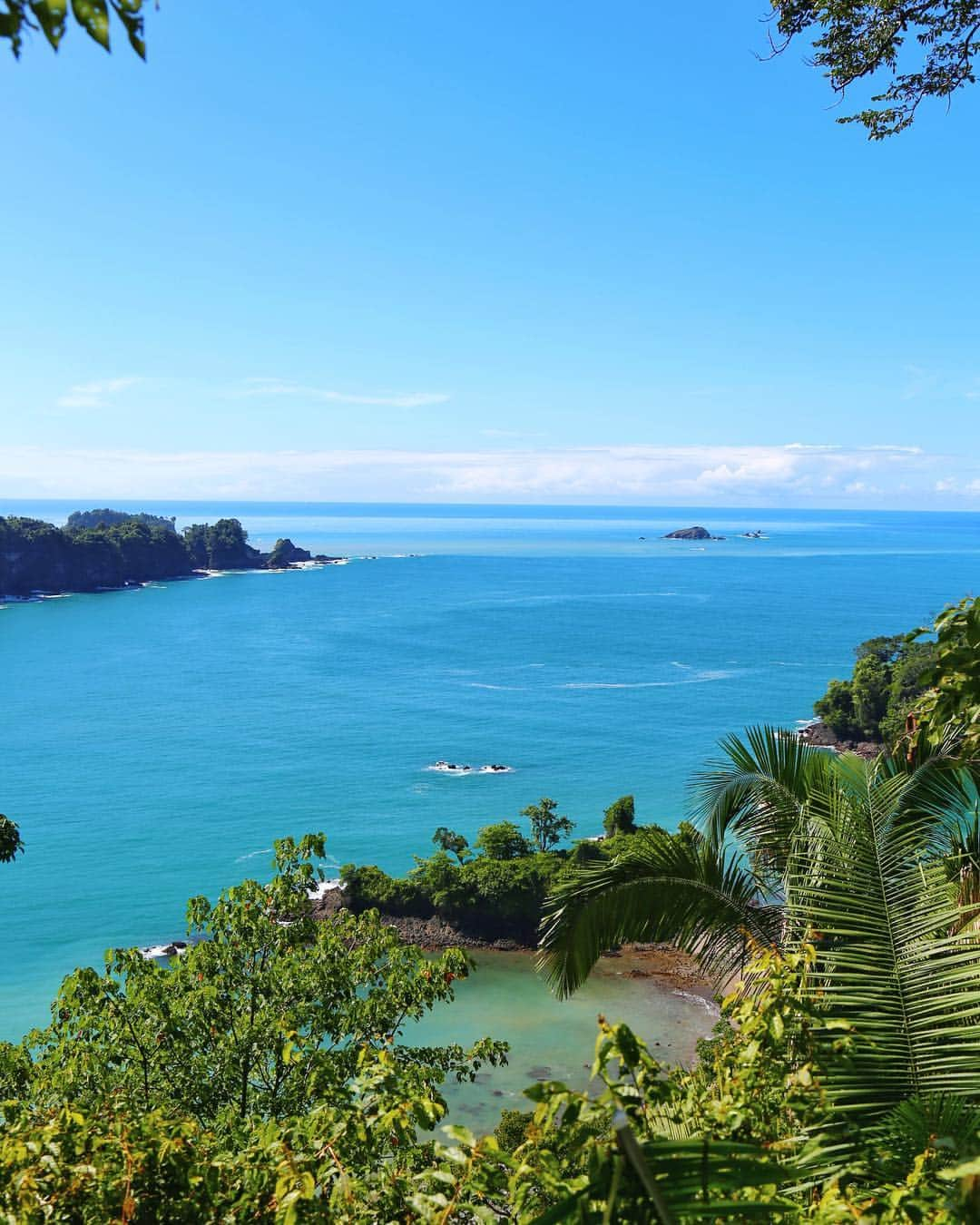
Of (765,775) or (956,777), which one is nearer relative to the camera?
(956,777)

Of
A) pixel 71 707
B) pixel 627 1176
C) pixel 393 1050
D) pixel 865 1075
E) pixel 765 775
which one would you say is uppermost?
pixel 627 1176

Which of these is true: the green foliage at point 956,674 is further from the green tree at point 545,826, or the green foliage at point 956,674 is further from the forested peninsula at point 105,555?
the forested peninsula at point 105,555

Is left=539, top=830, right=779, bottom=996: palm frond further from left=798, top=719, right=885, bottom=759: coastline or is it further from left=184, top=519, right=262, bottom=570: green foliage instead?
left=184, top=519, right=262, bottom=570: green foliage

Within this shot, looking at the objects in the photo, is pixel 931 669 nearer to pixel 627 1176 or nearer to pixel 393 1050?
pixel 627 1176

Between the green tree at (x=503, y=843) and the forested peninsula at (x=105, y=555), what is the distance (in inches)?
4172

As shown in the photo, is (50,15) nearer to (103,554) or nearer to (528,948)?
(528,948)

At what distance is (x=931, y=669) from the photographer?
6191mm

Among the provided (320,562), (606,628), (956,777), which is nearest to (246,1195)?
(956,777)

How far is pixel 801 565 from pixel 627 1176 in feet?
636

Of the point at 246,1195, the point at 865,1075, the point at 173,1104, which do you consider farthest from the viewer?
the point at 173,1104

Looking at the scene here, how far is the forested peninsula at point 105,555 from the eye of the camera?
125 m

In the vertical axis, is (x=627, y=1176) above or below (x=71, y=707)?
above

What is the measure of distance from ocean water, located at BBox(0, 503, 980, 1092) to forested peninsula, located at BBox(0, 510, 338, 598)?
665 centimetres

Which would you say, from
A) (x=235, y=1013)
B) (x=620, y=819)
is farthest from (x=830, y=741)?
(x=235, y=1013)
